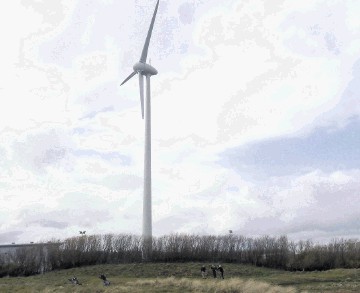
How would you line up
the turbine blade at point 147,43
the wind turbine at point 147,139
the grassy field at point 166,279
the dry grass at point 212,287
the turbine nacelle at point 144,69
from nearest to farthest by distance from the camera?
the dry grass at point 212,287 → the grassy field at point 166,279 → the wind turbine at point 147,139 → the turbine blade at point 147,43 → the turbine nacelle at point 144,69

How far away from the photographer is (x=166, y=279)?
52.6 meters

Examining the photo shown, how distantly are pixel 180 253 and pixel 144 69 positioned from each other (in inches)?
1388

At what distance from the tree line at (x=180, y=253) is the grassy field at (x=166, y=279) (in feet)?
26.8

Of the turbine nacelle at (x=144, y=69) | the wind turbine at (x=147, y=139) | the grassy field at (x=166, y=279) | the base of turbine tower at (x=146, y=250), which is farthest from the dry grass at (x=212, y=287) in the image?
the turbine nacelle at (x=144, y=69)

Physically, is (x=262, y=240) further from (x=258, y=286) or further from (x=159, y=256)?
(x=258, y=286)

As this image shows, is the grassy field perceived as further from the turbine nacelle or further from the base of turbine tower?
the turbine nacelle

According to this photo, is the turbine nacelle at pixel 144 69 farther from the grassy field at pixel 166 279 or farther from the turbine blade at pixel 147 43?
the grassy field at pixel 166 279

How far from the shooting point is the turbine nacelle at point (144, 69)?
89.2m

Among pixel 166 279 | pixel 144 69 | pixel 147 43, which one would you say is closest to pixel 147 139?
pixel 144 69

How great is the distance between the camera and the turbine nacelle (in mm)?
89250

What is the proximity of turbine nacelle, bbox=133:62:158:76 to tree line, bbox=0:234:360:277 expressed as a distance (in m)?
32.5

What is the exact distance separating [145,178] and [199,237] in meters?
24.3

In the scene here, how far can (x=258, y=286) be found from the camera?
41281 mm

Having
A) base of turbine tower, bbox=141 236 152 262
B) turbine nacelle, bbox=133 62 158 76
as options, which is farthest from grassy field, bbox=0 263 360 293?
turbine nacelle, bbox=133 62 158 76
